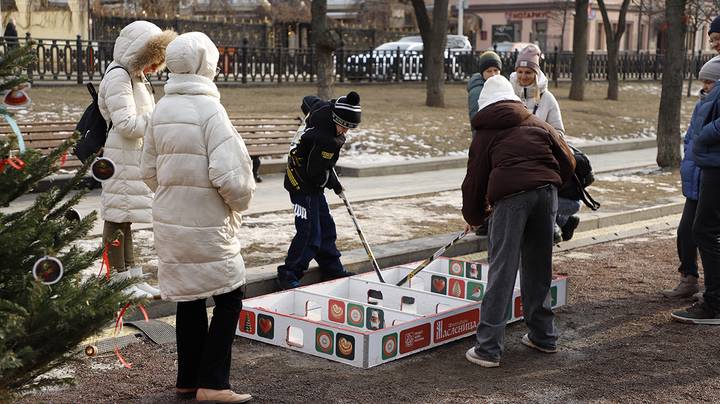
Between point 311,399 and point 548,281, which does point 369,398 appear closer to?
point 311,399

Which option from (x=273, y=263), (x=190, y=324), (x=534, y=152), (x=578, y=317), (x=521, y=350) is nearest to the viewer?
(x=190, y=324)

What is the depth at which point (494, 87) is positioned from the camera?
557 cm

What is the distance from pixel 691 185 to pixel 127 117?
3.93m

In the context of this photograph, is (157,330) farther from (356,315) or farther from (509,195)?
(509,195)

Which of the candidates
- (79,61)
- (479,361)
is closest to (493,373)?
(479,361)

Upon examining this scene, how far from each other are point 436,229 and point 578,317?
2.92 m

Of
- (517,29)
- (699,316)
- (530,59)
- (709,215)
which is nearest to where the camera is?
(709,215)

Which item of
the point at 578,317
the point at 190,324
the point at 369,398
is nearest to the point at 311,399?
the point at 369,398

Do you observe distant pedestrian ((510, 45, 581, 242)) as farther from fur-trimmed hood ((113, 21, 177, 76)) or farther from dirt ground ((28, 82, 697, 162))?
dirt ground ((28, 82, 697, 162))

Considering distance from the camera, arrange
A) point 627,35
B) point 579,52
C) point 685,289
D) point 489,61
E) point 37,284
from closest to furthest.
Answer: point 37,284 → point 685,289 → point 489,61 → point 579,52 → point 627,35

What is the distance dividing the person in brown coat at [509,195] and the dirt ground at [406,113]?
Answer: 9150mm

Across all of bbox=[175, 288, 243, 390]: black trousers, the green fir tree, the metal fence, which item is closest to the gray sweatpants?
A: bbox=[175, 288, 243, 390]: black trousers

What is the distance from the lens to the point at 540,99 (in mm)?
7930

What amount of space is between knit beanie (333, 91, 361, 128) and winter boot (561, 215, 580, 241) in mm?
2699
